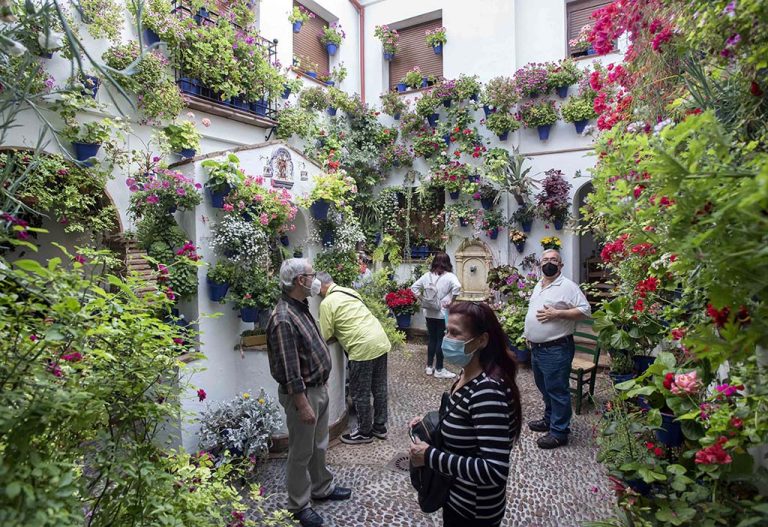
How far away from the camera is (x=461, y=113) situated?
8.55 m

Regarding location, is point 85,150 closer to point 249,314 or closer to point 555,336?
point 249,314

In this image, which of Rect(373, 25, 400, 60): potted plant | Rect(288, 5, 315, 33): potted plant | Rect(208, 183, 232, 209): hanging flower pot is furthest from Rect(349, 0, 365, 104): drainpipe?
Rect(208, 183, 232, 209): hanging flower pot

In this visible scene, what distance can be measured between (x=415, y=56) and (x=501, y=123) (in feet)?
9.25

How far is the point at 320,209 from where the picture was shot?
217 inches

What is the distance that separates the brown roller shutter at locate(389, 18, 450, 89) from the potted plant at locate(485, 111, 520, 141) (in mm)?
1778

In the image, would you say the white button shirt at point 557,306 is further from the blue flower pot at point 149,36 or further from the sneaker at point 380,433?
the blue flower pot at point 149,36

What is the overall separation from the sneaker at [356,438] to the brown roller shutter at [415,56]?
7.42 metres

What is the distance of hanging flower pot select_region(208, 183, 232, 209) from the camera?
14.3ft

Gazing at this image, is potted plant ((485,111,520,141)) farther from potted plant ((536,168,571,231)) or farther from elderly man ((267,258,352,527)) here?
elderly man ((267,258,352,527))

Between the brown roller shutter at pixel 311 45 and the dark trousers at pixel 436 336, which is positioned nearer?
the dark trousers at pixel 436 336

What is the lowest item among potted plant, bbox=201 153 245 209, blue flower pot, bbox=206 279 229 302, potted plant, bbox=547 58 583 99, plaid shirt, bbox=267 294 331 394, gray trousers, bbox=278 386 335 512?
gray trousers, bbox=278 386 335 512

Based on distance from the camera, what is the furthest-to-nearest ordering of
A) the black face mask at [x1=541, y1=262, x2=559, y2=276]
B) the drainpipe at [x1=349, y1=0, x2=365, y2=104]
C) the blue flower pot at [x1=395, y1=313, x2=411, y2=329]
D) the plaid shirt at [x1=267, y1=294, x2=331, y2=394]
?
1. the drainpipe at [x1=349, y1=0, x2=365, y2=104]
2. the blue flower pot at [x1=395, y1=313, x2=411, y2=329]
3. the black face mask at [x1=541, y1=262, x2=559, y2=276]
4. the plaid shirt at [x1=267, y1=294, x2=331, y2=394]

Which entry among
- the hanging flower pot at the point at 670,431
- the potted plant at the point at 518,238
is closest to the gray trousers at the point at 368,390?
the hanging flower pot at the point at 670,431

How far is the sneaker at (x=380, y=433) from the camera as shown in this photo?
4.57 m
